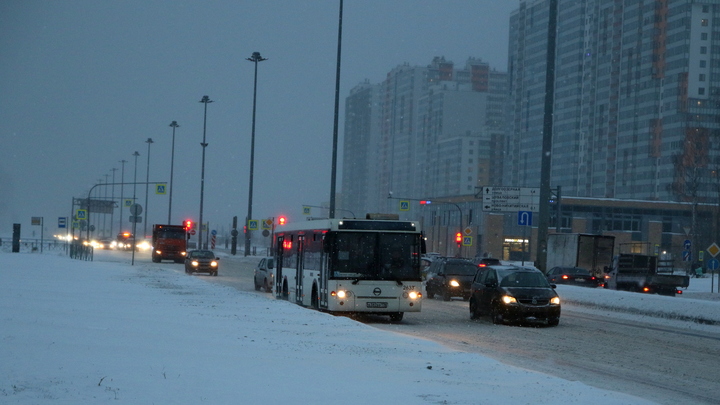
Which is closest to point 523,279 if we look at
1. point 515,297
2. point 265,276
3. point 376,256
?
point 515,297

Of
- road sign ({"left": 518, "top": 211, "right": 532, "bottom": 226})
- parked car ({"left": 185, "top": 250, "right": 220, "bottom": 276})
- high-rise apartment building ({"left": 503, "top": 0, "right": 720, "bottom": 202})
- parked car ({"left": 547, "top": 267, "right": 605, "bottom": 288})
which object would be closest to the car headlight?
road sign ({"left": 518, "top": 211, "right": 532, "bottom": 226})

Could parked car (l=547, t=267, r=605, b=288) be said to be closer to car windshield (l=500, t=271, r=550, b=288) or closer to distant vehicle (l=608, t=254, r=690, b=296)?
distant vehicle (l=608, t=254, r=690, b=296)

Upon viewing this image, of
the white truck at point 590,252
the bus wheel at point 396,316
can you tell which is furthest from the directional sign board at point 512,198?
the bus wheel at point 396,316

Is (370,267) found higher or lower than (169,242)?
higher

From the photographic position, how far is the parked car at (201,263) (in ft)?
159

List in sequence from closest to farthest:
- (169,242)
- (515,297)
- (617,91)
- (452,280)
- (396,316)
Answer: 1. (515,297)
2. (396,316)
3. (452,280)
4. (169,242)
5. (617,91)

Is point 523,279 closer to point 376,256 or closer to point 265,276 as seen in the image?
point 376,256

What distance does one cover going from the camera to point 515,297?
2173 centimetres

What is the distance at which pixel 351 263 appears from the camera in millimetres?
22203

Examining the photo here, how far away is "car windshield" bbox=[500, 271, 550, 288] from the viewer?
22525 mm

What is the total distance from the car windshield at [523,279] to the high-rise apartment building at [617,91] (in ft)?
335

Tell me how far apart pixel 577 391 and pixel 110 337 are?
6.65 meters

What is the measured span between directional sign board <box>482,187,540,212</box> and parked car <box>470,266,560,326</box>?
73.7 feet

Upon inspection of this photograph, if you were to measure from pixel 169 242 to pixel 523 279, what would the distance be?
49794 millimetres
